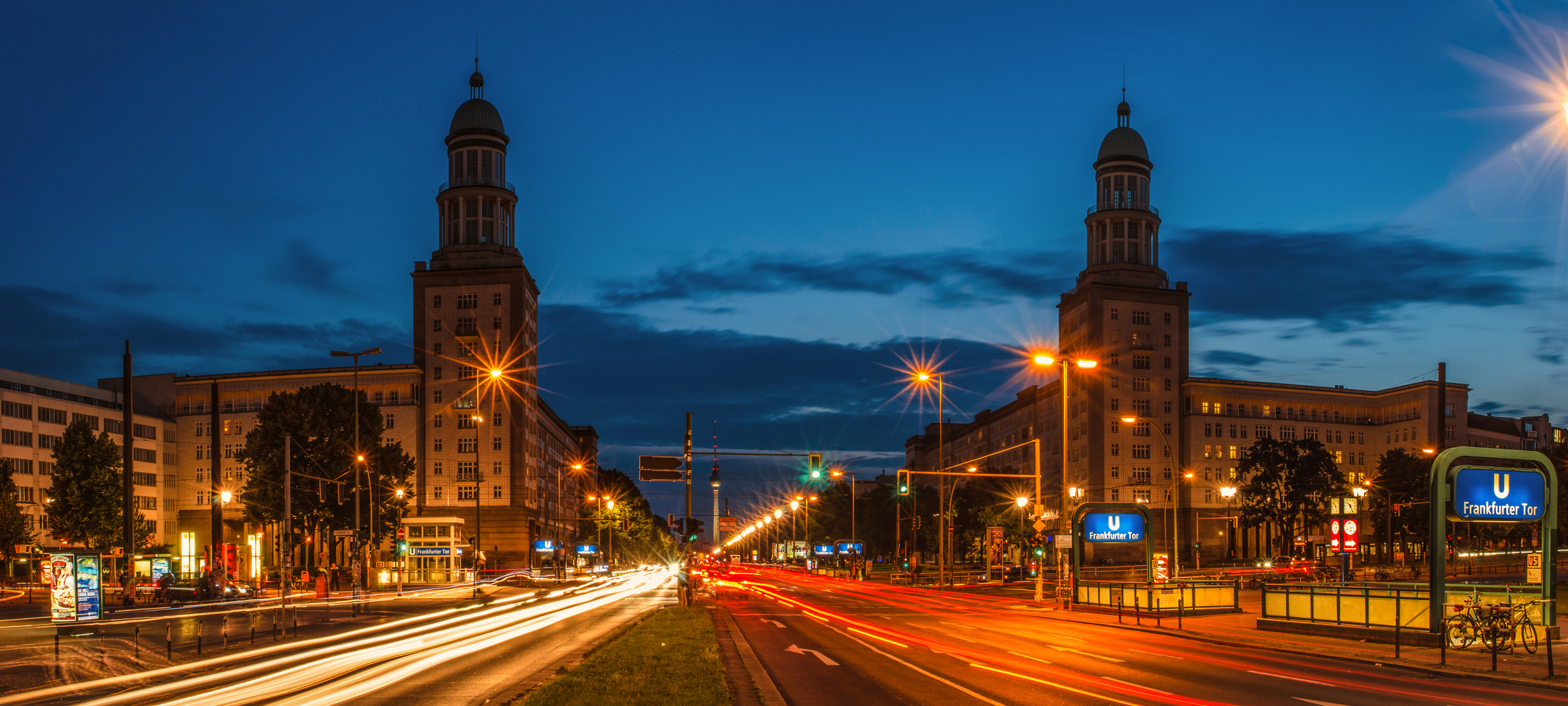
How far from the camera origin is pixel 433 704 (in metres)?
16.9

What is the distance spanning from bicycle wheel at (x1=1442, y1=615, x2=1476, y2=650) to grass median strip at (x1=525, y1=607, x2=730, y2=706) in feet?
55.3

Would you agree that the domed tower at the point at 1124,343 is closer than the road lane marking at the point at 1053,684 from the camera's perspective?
No

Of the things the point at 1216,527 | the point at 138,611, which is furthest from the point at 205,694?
the point at 1216,527

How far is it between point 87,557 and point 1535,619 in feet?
135

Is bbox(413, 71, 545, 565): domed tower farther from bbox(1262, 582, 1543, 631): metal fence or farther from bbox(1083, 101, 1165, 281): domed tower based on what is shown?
bbox(1262, 582, 1543, 631): metal fence

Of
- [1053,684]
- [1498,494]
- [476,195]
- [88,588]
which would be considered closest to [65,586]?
[88,588]

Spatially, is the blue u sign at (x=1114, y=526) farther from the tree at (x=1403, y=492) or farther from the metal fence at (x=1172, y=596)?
the tree at (x=1403, y=492)

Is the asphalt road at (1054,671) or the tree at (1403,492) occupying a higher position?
the asphalt road at (1054,671)

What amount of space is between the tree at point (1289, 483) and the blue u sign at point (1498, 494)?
3727 inches

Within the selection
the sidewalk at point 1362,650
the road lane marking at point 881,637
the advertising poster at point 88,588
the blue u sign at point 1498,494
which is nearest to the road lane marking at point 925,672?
the road lane marking at point 881,637

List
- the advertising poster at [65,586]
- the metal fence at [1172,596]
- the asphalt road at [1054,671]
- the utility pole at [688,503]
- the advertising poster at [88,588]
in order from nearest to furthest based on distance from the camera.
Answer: the asphalt road at [1054,671]
the advertising poster at [65,586]
the advertising poster at [88,588]
the utility pole at [688,503]
the metal fence at [1172,596]

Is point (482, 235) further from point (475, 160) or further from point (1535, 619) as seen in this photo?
point (1535, 619)

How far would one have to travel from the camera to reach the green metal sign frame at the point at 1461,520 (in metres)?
25.6

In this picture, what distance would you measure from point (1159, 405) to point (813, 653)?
377ft
